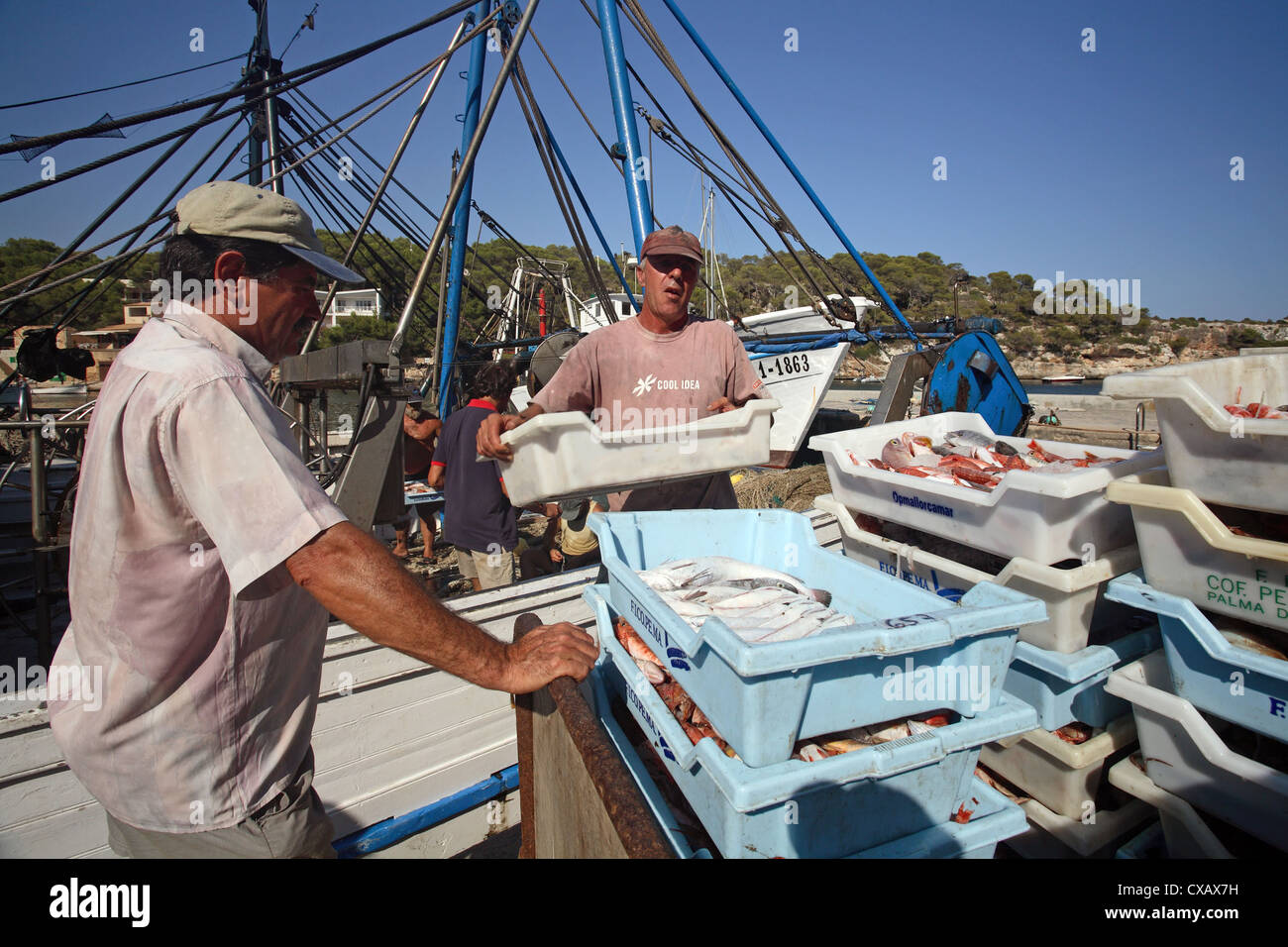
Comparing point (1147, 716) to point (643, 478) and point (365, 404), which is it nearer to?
point (643, 478)

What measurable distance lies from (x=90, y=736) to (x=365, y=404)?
324 centimetres

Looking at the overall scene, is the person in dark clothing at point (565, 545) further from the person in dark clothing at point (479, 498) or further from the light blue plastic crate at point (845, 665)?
the light blue plastic crate at point (845, 665)

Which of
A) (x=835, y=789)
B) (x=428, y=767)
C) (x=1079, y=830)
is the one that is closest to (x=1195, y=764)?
(x=1079, y=830)

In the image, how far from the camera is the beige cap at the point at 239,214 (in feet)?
5.13

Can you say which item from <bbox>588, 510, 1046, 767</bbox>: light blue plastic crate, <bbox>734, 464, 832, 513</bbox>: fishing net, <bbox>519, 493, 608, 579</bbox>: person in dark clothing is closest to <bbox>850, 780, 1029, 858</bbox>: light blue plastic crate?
<bbox>588, 510, 1046, 767</bbox>: light blue plastic crate

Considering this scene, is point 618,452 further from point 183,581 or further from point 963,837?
point 963,837

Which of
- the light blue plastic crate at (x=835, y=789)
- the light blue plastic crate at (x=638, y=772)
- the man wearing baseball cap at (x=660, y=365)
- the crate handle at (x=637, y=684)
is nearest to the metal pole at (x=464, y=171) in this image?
the man wearing baseball cap at (x=660, y=365)

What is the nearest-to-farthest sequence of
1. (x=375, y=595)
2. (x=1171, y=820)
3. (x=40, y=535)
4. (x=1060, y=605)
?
1. (x=375, y=595)
2. (x=1171, y=820)
3. (x=1060, y=605)
4. (x=40, y=535)

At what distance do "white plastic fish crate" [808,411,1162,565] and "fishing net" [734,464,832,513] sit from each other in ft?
17.6

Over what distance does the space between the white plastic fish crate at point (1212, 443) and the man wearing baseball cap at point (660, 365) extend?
1.77 meters

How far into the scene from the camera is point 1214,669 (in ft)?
6.61

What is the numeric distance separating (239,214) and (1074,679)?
3020 millimetres

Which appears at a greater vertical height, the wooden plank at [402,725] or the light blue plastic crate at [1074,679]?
the light blue plastic crate at [1074,679]

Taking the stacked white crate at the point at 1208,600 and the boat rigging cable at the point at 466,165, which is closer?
the stacked white crate at the point at 1208,600
